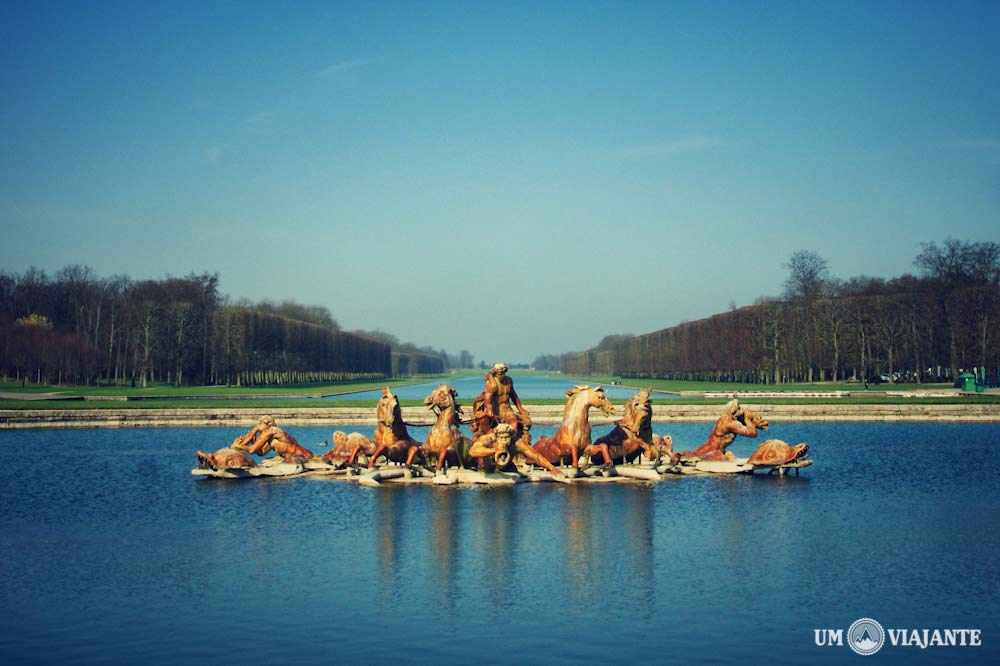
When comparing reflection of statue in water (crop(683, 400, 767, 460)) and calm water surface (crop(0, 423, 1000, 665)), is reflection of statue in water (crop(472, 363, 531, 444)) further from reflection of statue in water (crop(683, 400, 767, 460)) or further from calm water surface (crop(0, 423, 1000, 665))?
reflection of statue in water (crop(683, 400, 767, 460))

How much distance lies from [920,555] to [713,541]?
298 cm

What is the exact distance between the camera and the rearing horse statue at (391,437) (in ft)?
68.7

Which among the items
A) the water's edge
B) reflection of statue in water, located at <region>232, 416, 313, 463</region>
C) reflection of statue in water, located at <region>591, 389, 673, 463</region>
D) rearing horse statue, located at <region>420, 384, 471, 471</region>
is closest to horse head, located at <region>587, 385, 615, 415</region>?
reflection of statue in water, located at <region>591, 389, 673, 463</region>

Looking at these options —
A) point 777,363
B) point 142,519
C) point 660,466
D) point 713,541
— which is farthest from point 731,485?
point 777,363

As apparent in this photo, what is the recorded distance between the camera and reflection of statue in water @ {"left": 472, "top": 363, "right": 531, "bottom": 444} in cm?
2070

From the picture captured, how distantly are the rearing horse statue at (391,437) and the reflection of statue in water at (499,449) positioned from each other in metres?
1.76

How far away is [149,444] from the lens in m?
30.7

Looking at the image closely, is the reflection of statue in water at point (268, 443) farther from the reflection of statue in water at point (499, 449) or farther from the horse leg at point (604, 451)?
the horse leg at point (604, 451)

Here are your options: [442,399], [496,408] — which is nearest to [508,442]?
[496,408]

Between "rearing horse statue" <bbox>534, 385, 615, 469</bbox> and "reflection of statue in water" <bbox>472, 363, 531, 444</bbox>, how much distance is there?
757 millimetres

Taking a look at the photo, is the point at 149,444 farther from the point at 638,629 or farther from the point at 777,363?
the point at 777,363

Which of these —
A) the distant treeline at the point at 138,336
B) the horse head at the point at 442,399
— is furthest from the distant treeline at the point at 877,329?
the horse head at the point at 442,399

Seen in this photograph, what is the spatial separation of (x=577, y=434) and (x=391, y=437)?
4518mm

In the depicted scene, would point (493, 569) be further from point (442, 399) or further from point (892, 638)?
point (442, 399)
